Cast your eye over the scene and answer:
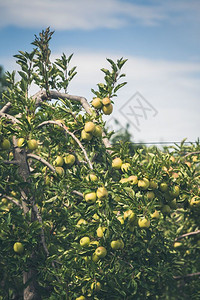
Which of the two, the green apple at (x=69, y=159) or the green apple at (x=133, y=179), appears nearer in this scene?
the green apple at (x=133, y=179)

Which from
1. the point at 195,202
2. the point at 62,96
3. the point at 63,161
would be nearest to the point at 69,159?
the point at 63,161

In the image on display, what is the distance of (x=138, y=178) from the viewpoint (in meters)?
3.23

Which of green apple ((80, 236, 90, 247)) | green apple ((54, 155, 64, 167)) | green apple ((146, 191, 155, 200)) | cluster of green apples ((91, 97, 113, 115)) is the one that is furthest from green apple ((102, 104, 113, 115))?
green apple ((80, 236, 90, 247))

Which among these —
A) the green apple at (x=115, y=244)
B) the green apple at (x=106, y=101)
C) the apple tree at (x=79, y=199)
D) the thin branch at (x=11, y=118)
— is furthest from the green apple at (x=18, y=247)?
the green apple at (x=106, y=101)

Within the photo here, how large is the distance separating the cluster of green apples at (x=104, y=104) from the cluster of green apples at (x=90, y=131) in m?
0.29

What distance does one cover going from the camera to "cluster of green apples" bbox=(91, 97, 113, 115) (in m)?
3.51

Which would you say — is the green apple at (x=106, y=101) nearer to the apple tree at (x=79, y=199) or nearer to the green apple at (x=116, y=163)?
the apple tree at (x=79, y=199)

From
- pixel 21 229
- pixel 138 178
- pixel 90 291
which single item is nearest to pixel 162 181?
pixel 138 178

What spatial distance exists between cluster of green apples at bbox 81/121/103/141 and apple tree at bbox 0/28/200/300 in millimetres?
10

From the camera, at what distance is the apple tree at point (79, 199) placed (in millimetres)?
3086

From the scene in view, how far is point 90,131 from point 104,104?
1.39ft

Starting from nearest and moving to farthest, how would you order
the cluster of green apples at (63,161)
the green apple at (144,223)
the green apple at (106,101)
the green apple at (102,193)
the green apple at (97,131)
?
the green apple at (102,193), the green apple at (144,223), the green apple at (97,131), the cluster of green apples at (63,161), the green apple at (106,101)

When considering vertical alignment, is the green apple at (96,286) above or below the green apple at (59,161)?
below

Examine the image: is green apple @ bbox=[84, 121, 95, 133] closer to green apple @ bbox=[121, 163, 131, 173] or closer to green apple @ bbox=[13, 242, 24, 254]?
green apple @ bbox=[121, 163, 131, 173]
